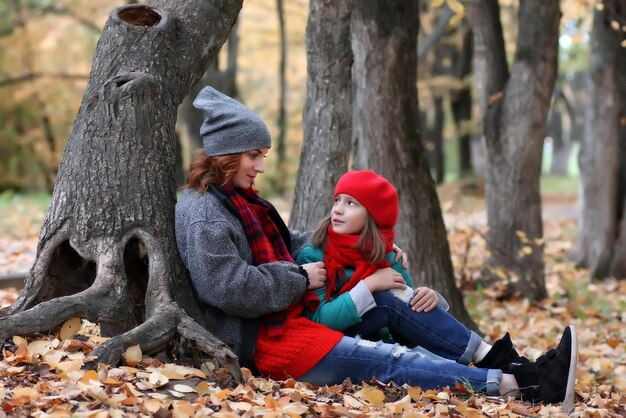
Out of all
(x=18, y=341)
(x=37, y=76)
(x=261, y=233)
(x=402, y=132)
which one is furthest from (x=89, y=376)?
(x=37, y=76)

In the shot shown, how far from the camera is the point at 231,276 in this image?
164 inches

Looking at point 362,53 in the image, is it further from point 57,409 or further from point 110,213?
point 57,409

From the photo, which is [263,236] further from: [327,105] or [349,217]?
[327,105]

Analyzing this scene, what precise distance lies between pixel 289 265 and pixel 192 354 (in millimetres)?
663

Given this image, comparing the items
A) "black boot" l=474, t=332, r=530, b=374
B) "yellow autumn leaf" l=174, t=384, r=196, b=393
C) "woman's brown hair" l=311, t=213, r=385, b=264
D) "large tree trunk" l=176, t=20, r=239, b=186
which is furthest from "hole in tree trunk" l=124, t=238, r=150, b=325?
"large tree trunk" l=176, t=20, r=239, b=186

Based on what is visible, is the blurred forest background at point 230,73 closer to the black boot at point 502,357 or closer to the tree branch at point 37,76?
the tree branch at point 37,76

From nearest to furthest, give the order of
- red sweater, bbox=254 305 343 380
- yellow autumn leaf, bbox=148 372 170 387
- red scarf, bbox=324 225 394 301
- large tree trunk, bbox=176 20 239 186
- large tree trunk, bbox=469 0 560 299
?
yellow autumn leaf, bbox=148 372 170 387, red sweater, bbox=254 305 343 380, red scarf, bbox=324 225 394 301, large tree trunk, bbox=469 0 560 299, large tree trunk, bbox=176 20 239 186

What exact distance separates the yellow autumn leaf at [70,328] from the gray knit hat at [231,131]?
1079mm

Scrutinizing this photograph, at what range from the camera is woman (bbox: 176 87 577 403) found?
4219 millimetres

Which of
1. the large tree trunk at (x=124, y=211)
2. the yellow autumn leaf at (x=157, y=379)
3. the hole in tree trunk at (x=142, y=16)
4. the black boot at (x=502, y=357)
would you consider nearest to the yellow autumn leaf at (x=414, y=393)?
the black boot at (x=502, y=357)

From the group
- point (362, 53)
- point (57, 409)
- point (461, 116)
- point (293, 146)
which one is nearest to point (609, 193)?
point (362, 53)

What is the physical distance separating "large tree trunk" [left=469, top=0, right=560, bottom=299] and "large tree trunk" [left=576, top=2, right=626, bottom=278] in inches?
77.7

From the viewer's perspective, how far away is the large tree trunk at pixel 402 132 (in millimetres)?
7297

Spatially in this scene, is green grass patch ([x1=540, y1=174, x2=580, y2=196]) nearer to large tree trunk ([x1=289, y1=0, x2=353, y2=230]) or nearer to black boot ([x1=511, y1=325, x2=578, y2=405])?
large tree trunk ([x1=289, y1=0, x2=353, y2=230])
